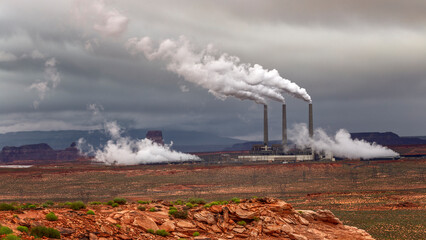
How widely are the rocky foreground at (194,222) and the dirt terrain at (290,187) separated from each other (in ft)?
52.7

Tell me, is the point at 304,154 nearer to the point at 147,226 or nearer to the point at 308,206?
the point at 308,206

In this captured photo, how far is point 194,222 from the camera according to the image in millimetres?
32281

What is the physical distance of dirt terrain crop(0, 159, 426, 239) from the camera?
64750 millimetres

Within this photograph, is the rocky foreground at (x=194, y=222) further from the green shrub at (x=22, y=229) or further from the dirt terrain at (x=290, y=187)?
the dirt terrain at (x=290, y=187)

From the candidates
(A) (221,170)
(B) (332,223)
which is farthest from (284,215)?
(A) (221,170)

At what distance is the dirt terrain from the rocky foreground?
1606 cm

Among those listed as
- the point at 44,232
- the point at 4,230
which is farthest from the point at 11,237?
the point at 44,232

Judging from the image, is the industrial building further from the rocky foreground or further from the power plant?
the rocky foreground

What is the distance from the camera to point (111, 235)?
26625 millimetres

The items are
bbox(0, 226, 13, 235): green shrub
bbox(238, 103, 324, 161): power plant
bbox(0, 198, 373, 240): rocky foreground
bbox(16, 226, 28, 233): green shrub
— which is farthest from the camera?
bbox(238, 103, 324, 161): power plant

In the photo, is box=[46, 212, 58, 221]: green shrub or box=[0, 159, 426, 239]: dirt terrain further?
box=[0, 159, 426, 239]: dirt terrain

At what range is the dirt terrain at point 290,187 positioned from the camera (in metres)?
64.8

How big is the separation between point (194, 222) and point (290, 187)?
268 feet

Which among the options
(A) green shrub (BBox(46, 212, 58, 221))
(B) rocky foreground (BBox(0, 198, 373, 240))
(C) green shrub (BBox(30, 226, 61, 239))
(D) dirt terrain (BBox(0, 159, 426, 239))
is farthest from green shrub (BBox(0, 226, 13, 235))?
(D) dirt terrain (BBox(0, 159, 426, 239))
